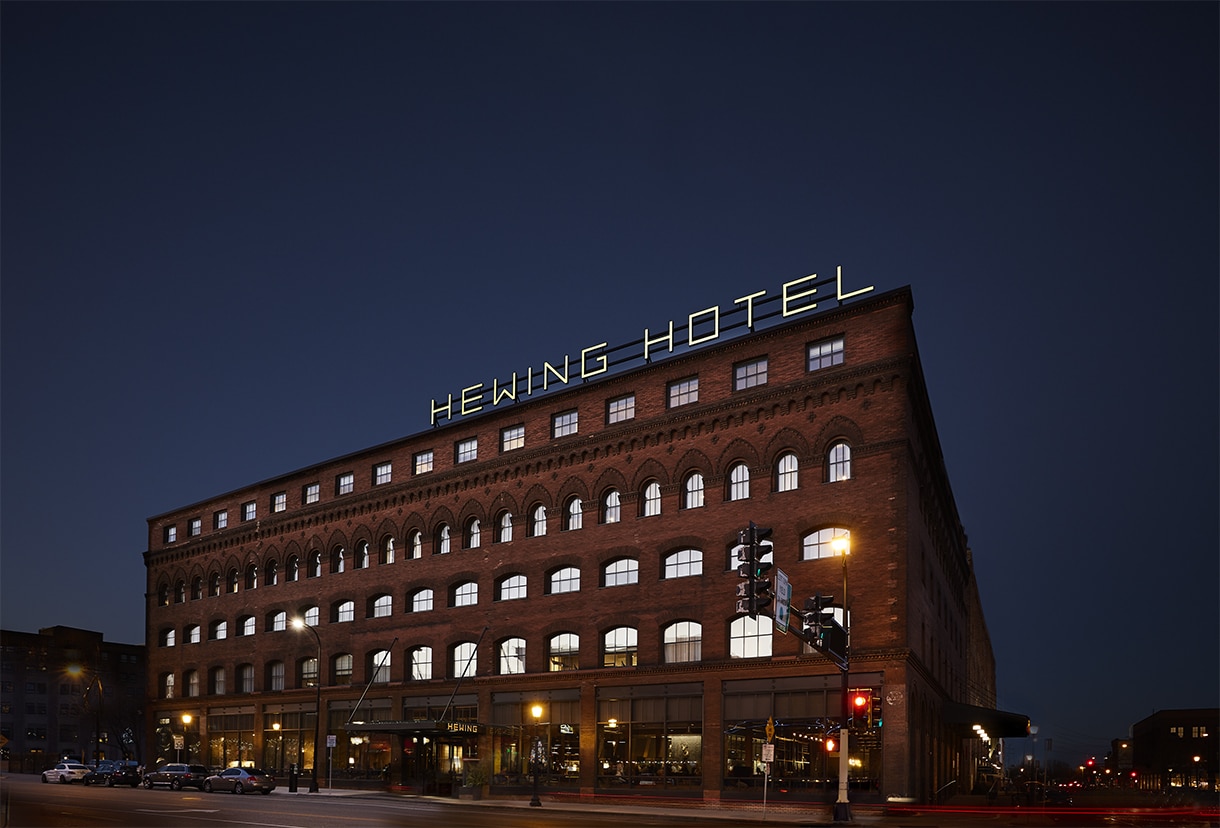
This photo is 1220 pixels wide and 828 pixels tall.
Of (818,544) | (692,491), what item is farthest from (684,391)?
(818,544)

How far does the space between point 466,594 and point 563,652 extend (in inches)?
318

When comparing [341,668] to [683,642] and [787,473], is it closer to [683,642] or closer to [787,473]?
[683,642]

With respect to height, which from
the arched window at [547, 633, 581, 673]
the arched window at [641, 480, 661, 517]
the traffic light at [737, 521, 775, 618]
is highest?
the arched window at [641, 480, 661, 517]

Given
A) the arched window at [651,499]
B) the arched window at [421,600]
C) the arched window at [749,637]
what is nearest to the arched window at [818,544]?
the arched window at [749,637]

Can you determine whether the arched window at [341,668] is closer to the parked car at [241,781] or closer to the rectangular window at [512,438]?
the parked car at [241,781]

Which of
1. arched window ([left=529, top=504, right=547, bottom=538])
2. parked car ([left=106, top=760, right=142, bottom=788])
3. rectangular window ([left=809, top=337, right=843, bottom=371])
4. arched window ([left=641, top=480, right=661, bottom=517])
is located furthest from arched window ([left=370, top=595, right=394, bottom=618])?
rectangular window ([left=809, top=337, right=843, bottom=371])

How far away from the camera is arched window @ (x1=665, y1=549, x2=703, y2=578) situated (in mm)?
49362

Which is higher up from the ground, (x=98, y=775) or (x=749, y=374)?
(x=749, y=374)

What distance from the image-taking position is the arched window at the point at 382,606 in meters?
64.1

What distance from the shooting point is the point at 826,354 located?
47.2m

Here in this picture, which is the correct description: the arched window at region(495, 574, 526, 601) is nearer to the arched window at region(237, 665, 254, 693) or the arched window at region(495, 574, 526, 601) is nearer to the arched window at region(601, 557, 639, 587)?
the arched window at region(601, 557, 639, 587)

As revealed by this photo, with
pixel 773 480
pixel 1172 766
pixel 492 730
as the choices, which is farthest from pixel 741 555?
pixel 1172 766

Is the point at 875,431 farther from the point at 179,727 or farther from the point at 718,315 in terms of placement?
the point at 179,727

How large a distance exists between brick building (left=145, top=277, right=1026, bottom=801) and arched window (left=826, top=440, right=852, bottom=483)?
0.09m
